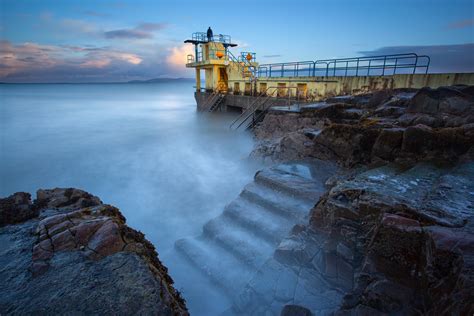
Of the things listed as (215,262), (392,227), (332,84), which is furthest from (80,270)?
(332,84)

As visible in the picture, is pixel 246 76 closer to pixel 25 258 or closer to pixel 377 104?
pixel 377 104

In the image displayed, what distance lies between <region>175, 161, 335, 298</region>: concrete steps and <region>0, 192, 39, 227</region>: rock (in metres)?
2.85

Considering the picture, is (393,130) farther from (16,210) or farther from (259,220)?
(16,210)

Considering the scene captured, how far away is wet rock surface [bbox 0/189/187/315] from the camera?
2514 millimetres

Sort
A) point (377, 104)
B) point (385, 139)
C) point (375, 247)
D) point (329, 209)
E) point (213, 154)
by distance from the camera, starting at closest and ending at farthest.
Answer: point (375, 247) < point (329, 209) < point (385, 139) < point (377, 104) < point (213, 154)

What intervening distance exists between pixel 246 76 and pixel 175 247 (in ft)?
58.5

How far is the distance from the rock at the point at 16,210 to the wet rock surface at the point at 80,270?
0.05 meters

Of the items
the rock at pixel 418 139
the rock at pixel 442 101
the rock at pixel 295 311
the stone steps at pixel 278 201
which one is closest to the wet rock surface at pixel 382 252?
the rock at pixel 295 311

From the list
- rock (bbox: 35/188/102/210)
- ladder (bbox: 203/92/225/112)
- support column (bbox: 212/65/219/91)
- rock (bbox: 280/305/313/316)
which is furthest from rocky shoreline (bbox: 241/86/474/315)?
support column (bbox: 212/65/219/91)

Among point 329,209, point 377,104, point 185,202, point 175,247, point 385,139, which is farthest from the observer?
point 185,202

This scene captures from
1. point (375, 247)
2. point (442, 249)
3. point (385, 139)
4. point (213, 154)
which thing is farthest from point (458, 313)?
point (213, 154)

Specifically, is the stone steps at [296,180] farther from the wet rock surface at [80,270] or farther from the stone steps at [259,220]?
the wet rock surface at [80,270]

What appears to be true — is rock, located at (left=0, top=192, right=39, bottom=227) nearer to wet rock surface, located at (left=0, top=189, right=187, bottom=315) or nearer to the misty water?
wet rock surface, located at (left=0, top=189, right=187, bottom=315)

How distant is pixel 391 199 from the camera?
10.3 feet
